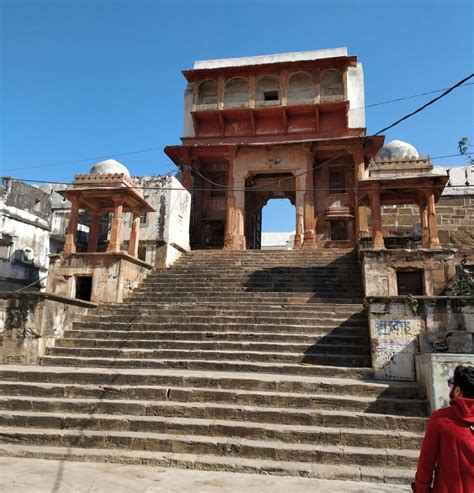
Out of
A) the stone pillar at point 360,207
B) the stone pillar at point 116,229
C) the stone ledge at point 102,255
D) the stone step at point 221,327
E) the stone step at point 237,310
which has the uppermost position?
the stone pillar at point 360,207

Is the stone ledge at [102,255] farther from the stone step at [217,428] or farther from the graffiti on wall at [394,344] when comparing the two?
the graffiti on wall at [394,344]

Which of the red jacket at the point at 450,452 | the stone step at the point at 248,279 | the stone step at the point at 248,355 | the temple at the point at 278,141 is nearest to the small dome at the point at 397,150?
the temple at the point at 278,141

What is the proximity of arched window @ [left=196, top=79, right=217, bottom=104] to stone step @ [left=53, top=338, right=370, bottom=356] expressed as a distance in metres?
13.5

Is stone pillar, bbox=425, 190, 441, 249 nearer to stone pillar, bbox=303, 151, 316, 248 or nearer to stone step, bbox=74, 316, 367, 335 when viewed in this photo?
stone step, bbox=74, 316, 367, 335

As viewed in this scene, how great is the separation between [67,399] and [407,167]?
10277 mm

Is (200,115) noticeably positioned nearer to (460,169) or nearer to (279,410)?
(460,169)

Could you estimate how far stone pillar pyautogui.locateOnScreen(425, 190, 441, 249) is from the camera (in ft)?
38.0

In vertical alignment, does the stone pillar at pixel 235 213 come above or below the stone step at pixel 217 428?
above

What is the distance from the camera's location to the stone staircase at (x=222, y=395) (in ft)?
16.8

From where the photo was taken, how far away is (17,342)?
27.1 ft

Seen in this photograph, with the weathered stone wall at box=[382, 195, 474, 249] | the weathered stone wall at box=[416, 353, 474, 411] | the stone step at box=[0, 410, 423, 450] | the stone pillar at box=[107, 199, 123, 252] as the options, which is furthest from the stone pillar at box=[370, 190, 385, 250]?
the stone step at box=[0, 410, 423, 450]

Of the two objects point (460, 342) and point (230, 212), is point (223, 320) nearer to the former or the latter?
point (460, 342)

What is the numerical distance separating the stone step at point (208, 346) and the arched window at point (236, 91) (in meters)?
13.3

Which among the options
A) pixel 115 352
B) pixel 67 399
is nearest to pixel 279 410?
pixel 67 399
